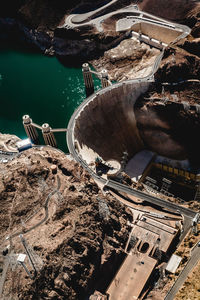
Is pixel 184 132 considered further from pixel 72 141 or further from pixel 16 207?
pixel 16 207

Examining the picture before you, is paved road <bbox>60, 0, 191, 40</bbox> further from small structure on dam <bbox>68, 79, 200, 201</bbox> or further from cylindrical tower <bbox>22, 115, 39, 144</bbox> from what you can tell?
cylindrical tower <bbox>22, 115, 39, 144</bbox>

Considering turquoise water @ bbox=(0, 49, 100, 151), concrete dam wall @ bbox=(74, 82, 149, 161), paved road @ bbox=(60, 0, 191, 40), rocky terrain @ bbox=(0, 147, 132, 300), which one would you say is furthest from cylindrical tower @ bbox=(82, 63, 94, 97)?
rocky terrain @ bbox=(0, 147, 132, 300)

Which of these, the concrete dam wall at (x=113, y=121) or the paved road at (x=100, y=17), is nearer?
the concrete dam wall at (x=113, y=121)

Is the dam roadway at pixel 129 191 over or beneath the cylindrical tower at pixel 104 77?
beneath

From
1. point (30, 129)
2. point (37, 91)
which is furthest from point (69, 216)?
point (37, 91)

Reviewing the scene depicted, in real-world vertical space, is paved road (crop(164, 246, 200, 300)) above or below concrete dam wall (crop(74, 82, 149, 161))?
below

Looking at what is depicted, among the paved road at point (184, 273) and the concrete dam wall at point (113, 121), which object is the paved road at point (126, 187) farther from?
the paved road at point (184, 273)

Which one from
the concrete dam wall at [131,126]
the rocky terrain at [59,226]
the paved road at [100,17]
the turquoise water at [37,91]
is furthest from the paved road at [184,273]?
the paved road at [100,17]
